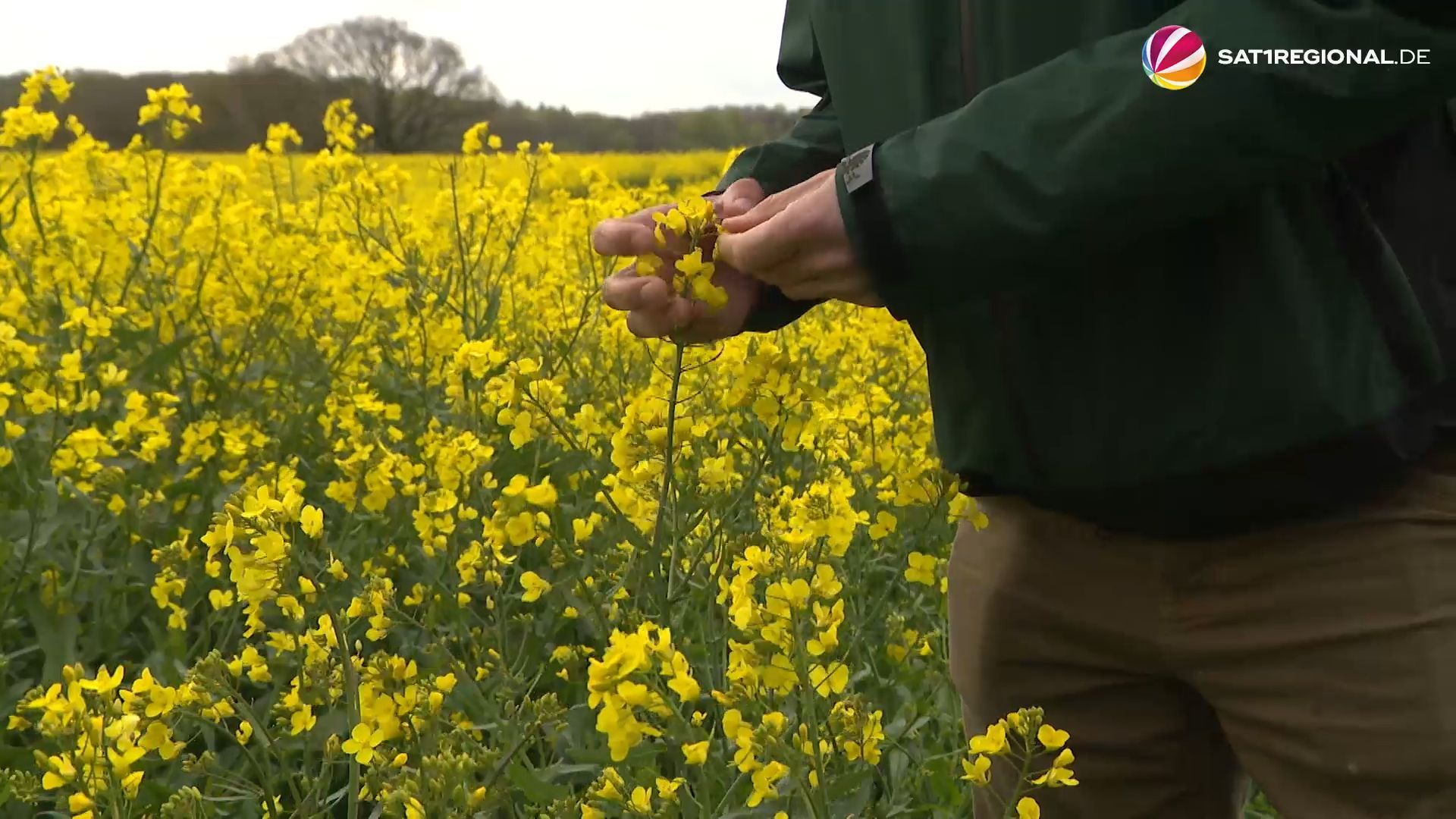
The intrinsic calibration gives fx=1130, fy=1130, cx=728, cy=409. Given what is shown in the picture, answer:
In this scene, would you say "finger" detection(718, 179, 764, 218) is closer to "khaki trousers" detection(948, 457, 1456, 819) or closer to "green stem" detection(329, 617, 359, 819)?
"khaki trousers" detection(948, 457, 1456, 819)

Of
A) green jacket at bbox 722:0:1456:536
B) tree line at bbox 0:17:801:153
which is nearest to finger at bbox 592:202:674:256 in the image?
green jacket at bbox 722:0:1456:536

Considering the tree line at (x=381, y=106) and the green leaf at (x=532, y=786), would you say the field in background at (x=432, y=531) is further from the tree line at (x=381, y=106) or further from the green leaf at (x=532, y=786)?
the tree line at (x=381, y=106)

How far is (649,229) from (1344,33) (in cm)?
60

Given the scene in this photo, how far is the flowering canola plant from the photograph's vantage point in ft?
3.32

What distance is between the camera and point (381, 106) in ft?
49.6

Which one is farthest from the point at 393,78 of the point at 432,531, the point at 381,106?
the point at 432,531

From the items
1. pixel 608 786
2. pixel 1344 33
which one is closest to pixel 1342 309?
pixel 1344 33

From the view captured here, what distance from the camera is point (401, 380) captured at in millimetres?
3076

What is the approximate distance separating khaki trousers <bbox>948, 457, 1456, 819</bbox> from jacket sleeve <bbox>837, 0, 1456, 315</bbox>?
0.35 m

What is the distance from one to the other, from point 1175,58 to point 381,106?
1567 cm

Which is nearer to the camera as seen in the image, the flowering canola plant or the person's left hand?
the person's left hand

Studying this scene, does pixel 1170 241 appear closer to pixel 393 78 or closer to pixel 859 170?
pixel 859 170

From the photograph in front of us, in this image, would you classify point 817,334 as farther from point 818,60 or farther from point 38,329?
point 38,329

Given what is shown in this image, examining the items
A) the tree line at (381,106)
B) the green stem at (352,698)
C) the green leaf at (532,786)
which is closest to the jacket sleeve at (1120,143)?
the green stem at (352,698)
